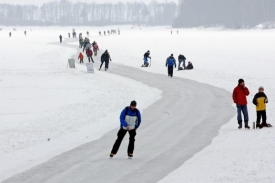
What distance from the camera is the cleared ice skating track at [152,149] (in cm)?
1324

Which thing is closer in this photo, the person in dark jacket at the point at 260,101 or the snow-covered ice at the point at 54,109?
the snow-covered ice at the point at 54,109

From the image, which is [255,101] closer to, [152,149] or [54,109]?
[152,149]

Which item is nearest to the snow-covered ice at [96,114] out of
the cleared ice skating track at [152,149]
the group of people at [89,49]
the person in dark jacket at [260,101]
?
the cleared ice skating track at [152,149]

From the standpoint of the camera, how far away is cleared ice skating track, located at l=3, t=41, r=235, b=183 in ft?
43.4

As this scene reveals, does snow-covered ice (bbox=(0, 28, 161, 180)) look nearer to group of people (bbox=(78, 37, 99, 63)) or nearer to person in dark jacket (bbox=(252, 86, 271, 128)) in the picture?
person in dark jacket (bbox=(252, 86, 271, 128))

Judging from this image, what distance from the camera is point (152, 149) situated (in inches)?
631

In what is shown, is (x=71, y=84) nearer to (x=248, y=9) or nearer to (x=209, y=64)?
(x=209, y=64)

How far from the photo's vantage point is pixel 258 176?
12.7 m

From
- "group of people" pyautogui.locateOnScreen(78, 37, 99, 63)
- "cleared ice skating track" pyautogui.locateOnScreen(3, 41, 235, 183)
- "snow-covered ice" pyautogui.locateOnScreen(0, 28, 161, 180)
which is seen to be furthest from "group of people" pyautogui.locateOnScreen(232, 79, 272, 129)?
"group of people" pyautogui.locateOnScreen(78, 37, 99, 63)

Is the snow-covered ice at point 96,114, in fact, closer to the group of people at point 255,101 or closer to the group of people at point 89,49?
the group of people at point 255,101

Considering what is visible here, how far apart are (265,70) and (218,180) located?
29.7m

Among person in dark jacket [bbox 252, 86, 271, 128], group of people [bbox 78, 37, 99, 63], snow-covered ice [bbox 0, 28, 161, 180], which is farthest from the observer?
group of people [bbox 78, 37, 99, 63]

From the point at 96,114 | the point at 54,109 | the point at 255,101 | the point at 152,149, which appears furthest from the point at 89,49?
the point at 152,149

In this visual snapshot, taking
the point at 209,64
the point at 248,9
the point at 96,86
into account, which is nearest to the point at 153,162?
the point at 96,86
